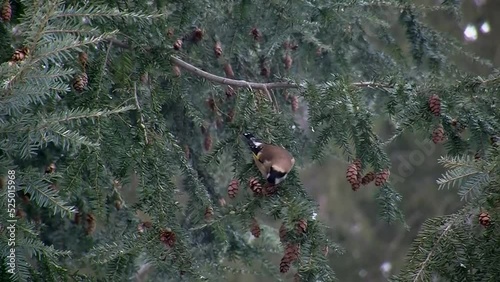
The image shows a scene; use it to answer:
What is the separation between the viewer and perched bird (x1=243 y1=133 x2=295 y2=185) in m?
2.92

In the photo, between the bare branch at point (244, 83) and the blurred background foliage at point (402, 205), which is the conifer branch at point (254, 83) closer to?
the bare branch at point (244, 83)

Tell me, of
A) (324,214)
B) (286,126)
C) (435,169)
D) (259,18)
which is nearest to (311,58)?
(259,18)

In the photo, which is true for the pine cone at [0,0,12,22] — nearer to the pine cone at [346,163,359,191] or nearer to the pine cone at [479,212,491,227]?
the pine cone at [346,163,359,191]

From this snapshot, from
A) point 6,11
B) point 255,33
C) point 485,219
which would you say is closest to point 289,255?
point 485,219

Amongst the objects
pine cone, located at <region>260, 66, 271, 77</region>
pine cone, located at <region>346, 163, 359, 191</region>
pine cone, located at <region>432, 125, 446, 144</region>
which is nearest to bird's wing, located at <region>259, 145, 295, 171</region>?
pine cone, located at <region>346, 163, 359, 191</region>

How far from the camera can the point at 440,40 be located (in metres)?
4.42

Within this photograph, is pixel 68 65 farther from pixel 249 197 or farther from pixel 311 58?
pixel 311 58

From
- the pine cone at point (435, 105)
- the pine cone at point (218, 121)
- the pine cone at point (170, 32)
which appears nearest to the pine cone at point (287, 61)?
the pine cone at point (218, 121)

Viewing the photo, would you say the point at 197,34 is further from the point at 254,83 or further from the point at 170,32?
the point at 254,83

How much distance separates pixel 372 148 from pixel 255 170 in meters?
0.51

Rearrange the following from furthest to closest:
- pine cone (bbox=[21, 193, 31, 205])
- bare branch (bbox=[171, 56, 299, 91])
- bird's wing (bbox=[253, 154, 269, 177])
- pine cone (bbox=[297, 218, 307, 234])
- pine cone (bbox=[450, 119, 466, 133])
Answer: pine cone (bbox=[21, 193, 31, 205]), bare branch (bbox=[171, 56, 299, 91]), pine cone (bbox=[450, 119, 466, 133]), bird's wing (bbox=[253, 154, 269, 177]), pine cone (bbox=[297, 218, 307, 234])

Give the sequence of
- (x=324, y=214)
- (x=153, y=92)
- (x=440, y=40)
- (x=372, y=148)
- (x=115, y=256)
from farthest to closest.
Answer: (x=324, y=214) → (x=440, y=40) → (x=153, y=92) → (x=372, y=148) → (x=115, y=256)

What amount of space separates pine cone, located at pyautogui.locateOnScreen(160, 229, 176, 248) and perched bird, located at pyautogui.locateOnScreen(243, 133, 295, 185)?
449mm

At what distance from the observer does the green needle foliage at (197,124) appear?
8.70 feet
